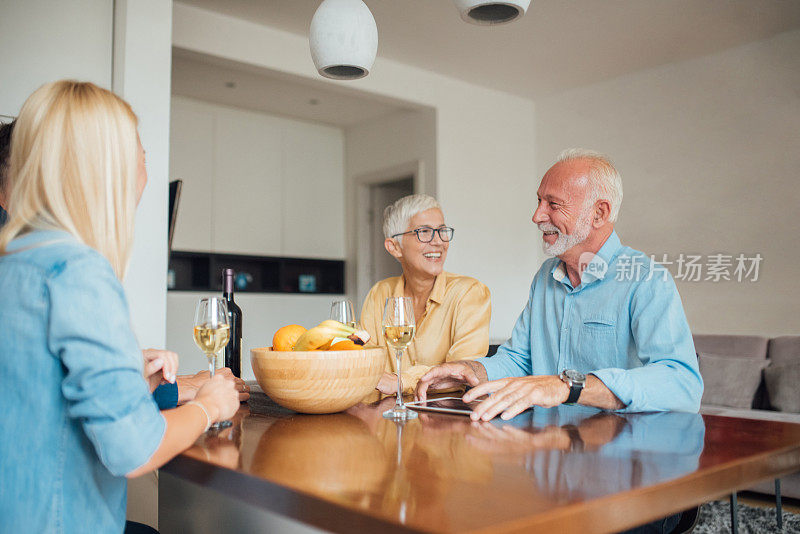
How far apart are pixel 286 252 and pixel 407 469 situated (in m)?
5.76

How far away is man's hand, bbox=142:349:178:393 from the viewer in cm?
119

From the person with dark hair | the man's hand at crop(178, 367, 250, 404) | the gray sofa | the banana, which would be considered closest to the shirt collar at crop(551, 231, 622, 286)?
the banana

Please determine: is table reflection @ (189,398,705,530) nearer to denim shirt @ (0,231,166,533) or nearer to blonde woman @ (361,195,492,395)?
denim shirt @ (0,231,166,533)

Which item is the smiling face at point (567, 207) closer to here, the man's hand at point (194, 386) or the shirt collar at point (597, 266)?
the shirt collar at point (597, 266)

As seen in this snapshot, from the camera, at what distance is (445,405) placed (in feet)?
4.57

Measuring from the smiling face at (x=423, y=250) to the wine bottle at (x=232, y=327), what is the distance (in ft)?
2.94

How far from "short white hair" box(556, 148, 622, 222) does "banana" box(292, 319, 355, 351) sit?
953mm

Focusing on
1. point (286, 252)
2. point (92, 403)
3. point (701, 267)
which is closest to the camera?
point (92, 403)

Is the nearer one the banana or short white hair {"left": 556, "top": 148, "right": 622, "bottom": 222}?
the banana

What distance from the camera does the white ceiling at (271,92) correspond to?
195 inches

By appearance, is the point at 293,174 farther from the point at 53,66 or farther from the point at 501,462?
the point at 501,462

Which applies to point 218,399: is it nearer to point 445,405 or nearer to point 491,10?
point 445,405

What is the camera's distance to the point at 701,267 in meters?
5.18

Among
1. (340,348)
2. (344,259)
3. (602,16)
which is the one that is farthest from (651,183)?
(340,348)
